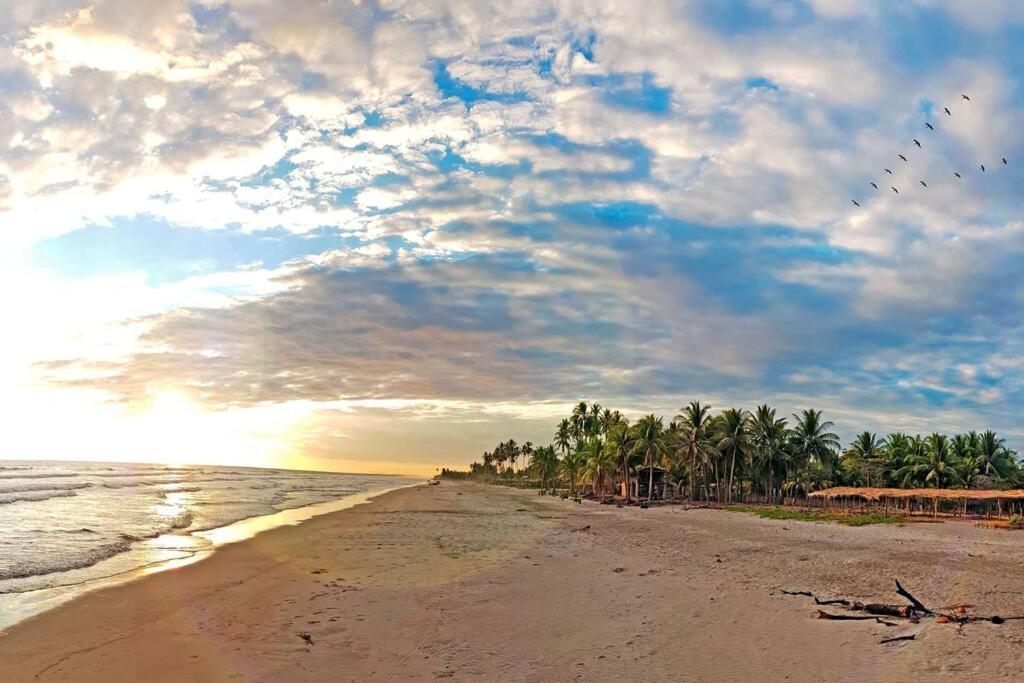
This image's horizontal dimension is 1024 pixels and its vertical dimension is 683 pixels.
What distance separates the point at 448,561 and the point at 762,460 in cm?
7608

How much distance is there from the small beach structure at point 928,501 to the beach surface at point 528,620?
42.7m

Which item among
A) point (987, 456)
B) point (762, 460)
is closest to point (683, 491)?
point (762, 460)

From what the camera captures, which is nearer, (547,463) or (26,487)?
(26,487)

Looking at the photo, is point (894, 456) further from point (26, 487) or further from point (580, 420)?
point (26, 487)

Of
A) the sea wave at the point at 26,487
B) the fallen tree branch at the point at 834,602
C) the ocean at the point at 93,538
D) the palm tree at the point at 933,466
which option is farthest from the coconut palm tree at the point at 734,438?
the sea wave at the point at 26,487

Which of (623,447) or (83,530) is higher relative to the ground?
(623,447)

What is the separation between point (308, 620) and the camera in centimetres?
1458

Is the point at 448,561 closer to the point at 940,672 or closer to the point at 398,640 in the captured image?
the point at 398,640

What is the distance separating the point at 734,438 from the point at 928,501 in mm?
24327

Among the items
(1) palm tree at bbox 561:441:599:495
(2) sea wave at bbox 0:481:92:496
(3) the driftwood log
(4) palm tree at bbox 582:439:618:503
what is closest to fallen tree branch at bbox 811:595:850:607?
(3) the driftwood log

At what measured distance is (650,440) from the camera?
291ft

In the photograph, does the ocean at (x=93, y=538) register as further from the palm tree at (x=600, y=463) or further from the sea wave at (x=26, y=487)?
the palm tree at (x=600, y=463)

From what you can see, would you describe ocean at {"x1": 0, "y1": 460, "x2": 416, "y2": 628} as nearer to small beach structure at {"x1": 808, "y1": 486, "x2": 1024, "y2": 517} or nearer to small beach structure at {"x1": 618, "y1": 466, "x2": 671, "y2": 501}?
small beach structure at {"x1": 618, "y1": 466, "x2": 671, "y2": 501}

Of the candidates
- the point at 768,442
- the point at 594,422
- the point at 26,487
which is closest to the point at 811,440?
the point at 768,442
